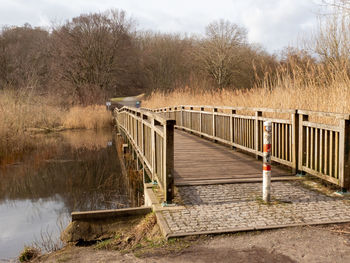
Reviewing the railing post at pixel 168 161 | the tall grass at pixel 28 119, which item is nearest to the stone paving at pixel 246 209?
the railing post at pixel 168 161

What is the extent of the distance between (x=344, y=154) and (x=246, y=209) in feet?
5.76

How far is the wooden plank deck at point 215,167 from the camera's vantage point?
22.7 ft

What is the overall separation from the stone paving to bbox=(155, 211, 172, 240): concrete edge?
0.04 metres

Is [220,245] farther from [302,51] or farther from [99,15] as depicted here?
[99,15]

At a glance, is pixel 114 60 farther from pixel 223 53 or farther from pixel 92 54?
pixel 223 53

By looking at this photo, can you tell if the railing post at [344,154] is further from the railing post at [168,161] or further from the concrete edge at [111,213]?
the concrete edge at [111,213]

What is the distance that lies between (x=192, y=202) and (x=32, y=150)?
14.1 meters

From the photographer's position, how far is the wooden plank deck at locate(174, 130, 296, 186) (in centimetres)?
692

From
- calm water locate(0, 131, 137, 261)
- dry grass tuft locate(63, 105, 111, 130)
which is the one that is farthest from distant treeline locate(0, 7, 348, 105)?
calm water locate(0, 131, 137, 261)

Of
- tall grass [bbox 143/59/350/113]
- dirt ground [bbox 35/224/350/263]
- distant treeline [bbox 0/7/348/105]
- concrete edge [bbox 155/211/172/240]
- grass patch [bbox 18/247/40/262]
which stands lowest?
grass patch [bbox 18/247/40/262]

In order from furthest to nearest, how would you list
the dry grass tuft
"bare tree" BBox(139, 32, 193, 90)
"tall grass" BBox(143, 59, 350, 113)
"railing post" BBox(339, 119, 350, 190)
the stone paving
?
"bare tree" BBox(139, 32, 193, 90)
the dry grass tuft
"tall grass" BBox(143, 59, 350, 113)
"railing post" BBox(339, 119, 350, 190)
the stone paving

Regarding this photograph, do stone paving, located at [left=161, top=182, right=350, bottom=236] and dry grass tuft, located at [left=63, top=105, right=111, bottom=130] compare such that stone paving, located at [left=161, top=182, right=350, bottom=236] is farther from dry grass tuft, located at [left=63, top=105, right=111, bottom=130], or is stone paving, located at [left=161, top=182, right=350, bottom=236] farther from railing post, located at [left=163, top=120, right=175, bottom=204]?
dry grass tuft, located at [left=63, top=105, right=111, bottom=130]

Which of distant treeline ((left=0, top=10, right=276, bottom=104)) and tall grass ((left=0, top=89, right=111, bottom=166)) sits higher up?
distant treeline ((left=0, top=10, right=276, bottom=104))

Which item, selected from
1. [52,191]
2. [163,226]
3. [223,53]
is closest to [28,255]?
[163,226]
